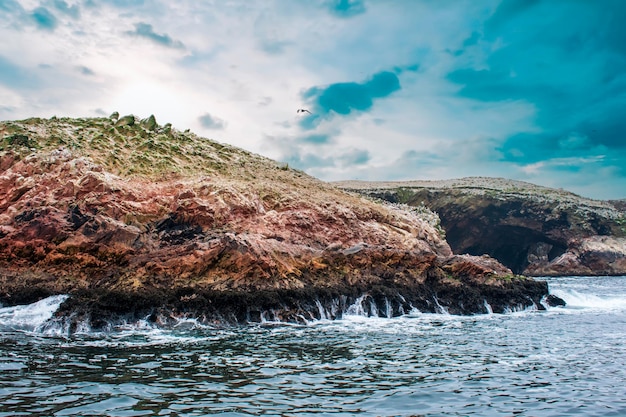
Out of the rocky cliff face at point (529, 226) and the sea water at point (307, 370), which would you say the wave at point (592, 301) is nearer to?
the sea water at point (307, 370)

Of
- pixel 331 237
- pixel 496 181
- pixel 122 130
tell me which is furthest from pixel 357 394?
pixel 496 181

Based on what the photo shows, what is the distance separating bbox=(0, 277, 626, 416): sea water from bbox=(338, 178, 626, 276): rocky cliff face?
57147mm

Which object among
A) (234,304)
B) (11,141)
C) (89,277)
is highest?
(11,141)

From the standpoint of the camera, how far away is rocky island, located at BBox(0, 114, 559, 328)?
22.0 meters

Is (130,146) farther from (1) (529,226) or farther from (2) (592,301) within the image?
(1) (529,226)

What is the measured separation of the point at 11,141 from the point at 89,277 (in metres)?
12.4

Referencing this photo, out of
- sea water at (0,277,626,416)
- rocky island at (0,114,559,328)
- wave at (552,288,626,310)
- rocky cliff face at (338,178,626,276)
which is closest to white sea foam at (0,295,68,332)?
sea water at (0,277,626,416)

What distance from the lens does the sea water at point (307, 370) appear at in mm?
9875

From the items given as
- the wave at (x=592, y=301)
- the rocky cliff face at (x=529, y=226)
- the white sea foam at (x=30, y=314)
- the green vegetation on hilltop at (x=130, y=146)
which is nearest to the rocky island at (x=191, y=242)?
the green vegetation on hilltop at (x=130, y=146)

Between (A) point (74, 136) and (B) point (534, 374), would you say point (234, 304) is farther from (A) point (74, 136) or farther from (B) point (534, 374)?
(A) point (74, 136)

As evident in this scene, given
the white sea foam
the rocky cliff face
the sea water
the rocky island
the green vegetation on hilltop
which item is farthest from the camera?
the rocky cliff face

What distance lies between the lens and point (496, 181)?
100m

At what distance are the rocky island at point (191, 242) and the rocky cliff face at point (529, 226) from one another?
4500 centimetres

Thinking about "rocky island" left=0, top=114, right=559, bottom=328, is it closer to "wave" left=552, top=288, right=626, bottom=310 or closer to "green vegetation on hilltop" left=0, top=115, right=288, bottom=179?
"green vegetation on hilltop" left=0, top=115, right=288, bottom=179
